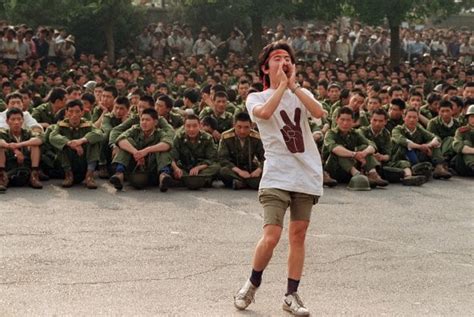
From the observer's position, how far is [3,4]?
80.0 feet

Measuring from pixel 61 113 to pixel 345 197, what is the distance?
4.19m

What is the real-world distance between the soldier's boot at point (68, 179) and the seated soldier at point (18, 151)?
10.5 inches

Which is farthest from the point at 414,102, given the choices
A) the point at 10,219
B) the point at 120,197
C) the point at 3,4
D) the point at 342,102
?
the point at 3,4

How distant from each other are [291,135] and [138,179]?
538cm

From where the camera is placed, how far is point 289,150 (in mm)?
6250

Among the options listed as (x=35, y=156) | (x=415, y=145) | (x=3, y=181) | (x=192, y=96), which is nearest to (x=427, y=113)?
(x=415, y=145)

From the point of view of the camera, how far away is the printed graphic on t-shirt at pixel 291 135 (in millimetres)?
6250

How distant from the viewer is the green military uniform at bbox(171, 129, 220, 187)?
1192 cm

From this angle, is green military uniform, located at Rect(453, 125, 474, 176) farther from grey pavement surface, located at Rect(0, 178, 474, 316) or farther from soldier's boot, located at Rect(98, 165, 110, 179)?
soldier's boot, located at Rect(98, 165, 110, 179)

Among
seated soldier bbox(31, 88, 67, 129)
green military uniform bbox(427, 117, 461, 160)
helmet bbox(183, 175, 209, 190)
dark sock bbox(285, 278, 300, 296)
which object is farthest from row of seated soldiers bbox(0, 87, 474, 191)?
dark sock bbox(285, 278, 300, 296)

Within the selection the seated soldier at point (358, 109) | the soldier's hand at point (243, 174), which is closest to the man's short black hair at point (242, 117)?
the soldier's hand at point (243, 174)

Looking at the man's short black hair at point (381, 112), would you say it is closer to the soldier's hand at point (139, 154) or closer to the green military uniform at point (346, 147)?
the green military uniform at point (346, 147)

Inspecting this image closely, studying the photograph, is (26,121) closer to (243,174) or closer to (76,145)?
(76,145)

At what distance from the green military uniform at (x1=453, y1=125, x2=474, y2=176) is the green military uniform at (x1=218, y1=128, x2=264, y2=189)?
2.78 metres
